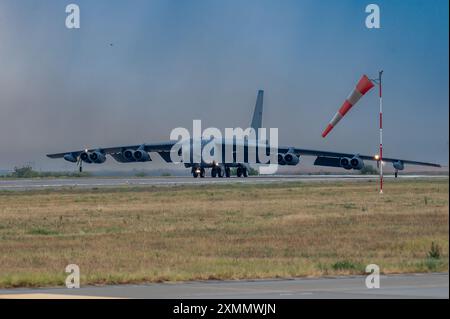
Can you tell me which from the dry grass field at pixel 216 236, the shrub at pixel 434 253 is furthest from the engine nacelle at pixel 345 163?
the shrub at pixel 434 253

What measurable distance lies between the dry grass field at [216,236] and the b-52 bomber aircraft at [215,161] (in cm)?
3556

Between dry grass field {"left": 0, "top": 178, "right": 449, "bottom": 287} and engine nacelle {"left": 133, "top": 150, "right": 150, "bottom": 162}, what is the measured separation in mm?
38913

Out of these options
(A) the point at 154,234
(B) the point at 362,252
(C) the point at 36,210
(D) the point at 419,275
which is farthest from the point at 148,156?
(D) the point at 419,275

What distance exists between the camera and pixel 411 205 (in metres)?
45.0

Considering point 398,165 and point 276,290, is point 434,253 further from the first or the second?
point 398,165

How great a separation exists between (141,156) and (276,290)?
78577 mm

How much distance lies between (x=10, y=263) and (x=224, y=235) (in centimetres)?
916

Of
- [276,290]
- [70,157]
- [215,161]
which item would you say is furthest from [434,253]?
[70,157]

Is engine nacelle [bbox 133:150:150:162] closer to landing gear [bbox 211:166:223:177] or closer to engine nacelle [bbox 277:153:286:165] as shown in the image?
landing gear [bbox 211:166:223:177]

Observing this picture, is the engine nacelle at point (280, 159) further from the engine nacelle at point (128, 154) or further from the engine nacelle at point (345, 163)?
the engine nacelle at point (128, 154)

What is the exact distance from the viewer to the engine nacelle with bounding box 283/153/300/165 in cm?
9488

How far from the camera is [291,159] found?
95.1 metres

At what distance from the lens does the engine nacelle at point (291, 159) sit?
94.9m
